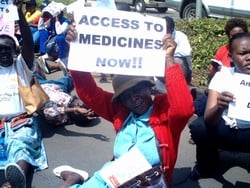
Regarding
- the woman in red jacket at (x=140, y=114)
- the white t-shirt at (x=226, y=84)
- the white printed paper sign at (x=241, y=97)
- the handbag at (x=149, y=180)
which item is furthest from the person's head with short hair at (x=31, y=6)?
the handbag at (x=149, y=180)

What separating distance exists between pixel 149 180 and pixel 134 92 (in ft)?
1.84

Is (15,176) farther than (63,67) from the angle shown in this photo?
No

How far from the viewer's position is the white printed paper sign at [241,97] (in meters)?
3.25

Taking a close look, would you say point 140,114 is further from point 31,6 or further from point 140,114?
point 31,6

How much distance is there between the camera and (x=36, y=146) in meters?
4.34

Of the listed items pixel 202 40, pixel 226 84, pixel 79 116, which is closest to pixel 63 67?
pixel 79 116

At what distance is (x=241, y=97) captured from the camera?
10.7 feet

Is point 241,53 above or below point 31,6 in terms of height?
above

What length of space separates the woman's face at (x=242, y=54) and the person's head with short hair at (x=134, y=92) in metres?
0.77

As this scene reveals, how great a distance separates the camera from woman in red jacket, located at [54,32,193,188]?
3047 mm

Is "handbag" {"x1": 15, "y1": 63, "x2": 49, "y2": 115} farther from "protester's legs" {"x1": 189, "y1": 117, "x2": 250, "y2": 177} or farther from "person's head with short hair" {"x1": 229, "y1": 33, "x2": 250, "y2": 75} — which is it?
"person's head with short hair" {"x1": 229, "y1": 33, "x2": 250, "y2": 75}

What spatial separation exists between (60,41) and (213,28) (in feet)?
8.07

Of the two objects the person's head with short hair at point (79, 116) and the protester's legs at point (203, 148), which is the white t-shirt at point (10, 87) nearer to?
the person's head with short hair at point (79, 116)

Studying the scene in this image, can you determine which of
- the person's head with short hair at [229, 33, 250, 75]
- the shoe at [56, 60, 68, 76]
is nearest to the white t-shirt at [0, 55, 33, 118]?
the person's head with short hair at [229, 33, 250, 75]
